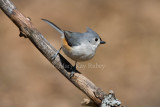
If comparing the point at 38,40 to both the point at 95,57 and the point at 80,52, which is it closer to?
the point at 80,52

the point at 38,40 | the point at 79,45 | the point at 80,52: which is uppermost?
the point at 79,45

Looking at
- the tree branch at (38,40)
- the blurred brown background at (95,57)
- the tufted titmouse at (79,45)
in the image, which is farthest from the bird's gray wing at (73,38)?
the blurred brown background at (95,57)

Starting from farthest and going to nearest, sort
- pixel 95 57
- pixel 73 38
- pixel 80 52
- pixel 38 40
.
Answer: pixel 95 57, pixel 73 38, pixel 80 52, pixel 38 40

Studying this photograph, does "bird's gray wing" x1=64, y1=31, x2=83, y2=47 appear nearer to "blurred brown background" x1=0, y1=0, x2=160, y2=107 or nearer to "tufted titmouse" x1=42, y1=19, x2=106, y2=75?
"tufted titmouse" x1=42, y1=19, x2=106, y2=75

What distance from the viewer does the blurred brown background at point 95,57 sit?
7926 mm

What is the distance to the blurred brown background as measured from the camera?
7.93 m

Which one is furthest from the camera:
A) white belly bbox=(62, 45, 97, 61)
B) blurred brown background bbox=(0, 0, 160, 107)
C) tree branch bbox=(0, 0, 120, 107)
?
blurred brown background bbox=(0, 0, 160, 107)

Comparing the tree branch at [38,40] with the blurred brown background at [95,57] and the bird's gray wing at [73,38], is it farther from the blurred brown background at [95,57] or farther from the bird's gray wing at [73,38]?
the blurred brown background at [95,57]

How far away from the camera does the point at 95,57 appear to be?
28.4 ft

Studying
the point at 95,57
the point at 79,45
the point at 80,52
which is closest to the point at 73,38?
the point at 79,45

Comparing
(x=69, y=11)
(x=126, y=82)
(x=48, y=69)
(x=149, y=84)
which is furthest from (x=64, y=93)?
(x=69, y=11)

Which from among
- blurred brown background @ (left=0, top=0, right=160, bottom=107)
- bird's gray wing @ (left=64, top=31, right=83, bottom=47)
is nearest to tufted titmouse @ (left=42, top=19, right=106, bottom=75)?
bird's gray wing @ (left=64, top=31, right=83, bottom=47)

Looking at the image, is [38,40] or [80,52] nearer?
[38,40]

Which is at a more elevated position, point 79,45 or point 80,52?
point 79,45
